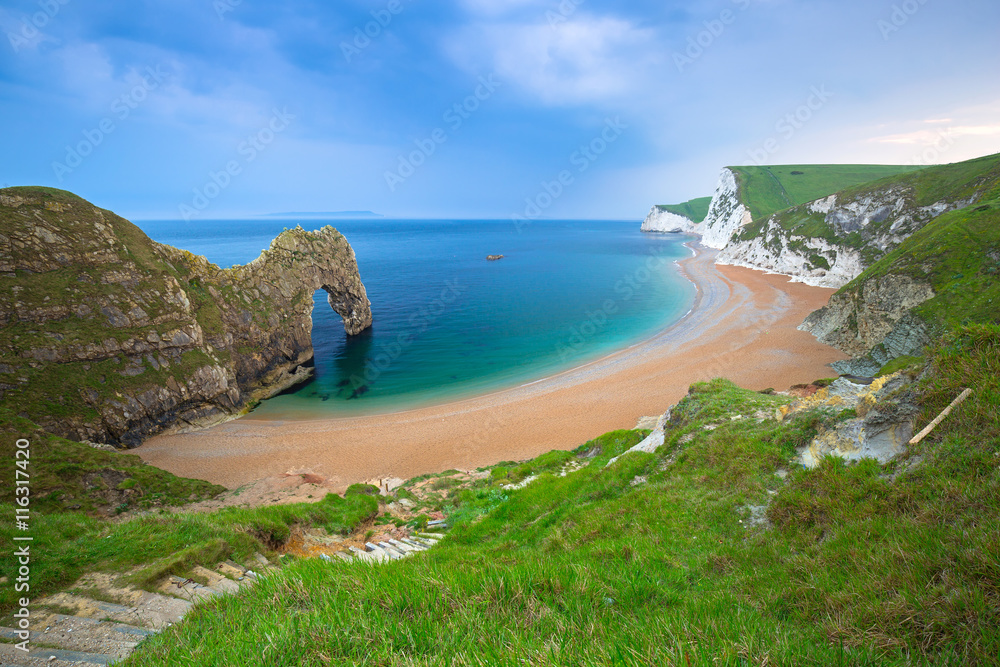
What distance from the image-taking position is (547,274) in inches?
3819

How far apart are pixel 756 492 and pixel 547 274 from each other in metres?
91.9

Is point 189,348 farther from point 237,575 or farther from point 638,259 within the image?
point 638,259

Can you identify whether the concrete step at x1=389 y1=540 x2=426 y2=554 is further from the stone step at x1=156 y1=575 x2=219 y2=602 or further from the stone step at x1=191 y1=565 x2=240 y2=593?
A: the stone step at x1=156 y1=575 x2=219 y2=602

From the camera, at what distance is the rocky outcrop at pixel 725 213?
117000 millimetres

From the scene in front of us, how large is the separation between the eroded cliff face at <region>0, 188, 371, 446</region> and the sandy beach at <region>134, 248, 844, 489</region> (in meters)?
2.76

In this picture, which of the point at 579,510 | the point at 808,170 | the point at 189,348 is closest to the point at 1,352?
the point at 189,348

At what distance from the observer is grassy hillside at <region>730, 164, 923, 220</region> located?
116m

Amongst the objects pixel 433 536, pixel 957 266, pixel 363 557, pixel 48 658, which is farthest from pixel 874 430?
pixel 957 266

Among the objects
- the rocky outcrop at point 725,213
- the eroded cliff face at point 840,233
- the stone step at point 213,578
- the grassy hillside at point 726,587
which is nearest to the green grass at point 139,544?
the stone step at point 213,578

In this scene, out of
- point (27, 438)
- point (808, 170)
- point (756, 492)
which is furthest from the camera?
point (808, 170)

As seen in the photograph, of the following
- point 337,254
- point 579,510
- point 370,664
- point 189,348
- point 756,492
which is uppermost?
point 337,254

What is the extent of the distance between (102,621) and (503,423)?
23.9 meters

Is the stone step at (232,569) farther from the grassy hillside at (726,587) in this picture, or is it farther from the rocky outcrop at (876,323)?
the rocky outcrop at (876,323)

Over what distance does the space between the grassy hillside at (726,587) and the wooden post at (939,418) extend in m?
0.13
